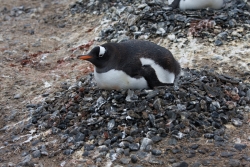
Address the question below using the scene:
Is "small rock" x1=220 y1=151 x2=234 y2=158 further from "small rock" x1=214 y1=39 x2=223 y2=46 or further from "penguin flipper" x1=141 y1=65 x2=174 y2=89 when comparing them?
"small rock" x1=214 y1=39 x2=223 y2=46

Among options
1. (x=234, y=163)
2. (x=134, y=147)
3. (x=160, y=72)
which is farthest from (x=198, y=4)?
(x=234, y=163)

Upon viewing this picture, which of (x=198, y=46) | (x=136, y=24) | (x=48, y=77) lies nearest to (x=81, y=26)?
(x=136, y=24)

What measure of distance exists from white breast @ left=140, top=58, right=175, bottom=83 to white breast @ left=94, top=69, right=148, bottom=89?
20cm

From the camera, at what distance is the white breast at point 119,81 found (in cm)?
510

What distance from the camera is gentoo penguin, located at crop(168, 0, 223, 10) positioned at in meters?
7.83

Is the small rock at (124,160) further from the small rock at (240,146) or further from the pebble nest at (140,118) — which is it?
the small rock at (240,146)

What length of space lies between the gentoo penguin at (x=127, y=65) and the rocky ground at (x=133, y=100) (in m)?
0.13

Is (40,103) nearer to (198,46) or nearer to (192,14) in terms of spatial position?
(198,46)

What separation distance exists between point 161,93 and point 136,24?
9.84ft

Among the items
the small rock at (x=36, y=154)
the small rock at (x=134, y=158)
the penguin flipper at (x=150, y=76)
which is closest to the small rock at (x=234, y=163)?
the small rock at (x=134, y=158)

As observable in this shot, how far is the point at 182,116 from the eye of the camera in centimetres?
483

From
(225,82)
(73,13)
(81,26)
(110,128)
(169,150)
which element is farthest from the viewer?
(73,13)

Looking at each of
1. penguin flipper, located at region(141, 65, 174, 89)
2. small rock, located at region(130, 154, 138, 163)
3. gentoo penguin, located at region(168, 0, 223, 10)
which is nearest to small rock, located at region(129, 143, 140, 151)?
small rock, located at region(130, 154, 138, 163)

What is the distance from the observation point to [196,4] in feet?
25.8
